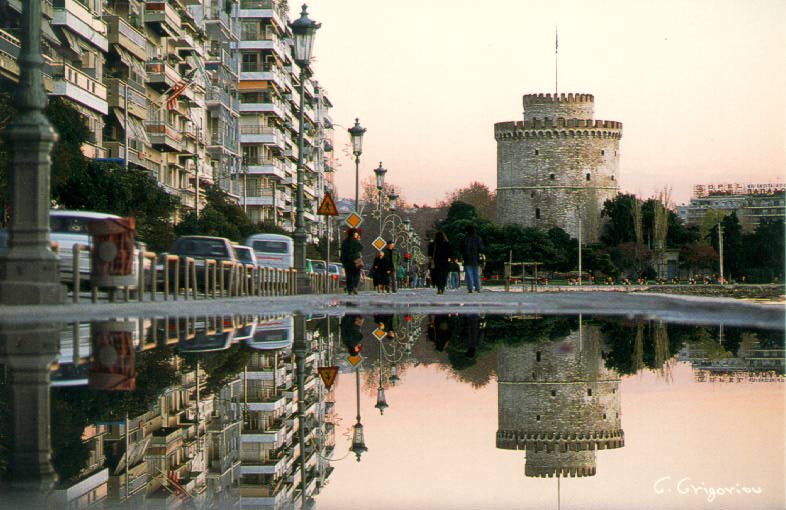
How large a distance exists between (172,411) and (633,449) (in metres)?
1.65

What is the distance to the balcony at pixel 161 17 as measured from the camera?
217 feet

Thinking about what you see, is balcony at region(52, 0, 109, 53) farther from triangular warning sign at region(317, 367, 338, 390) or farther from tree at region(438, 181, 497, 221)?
tree at region(438, 181, 497, 221)

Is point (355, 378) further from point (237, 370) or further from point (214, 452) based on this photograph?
point (214, 452)

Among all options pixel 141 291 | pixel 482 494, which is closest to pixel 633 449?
pixel 482 494

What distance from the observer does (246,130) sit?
3784 inches

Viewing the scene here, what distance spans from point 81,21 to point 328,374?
154 feet

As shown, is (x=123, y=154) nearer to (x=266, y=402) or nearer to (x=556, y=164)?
(x=266, y=402)

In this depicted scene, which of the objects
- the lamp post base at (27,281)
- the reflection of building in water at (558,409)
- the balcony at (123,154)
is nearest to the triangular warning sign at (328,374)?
the reflection of building in water at (558,409)

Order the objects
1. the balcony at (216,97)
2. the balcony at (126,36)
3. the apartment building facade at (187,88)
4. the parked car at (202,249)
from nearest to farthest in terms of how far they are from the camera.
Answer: the parked car at (202,249)
the apartment building facade at (187,88)
the balcony at (126,36)
the balcony at (216,97)

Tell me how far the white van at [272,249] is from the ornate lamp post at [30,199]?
31793mm

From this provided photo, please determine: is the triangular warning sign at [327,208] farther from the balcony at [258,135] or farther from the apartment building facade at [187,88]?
the balcony at [258,135]

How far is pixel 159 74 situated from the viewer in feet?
219

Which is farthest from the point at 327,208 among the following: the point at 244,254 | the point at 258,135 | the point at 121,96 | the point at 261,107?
the point at 261,107

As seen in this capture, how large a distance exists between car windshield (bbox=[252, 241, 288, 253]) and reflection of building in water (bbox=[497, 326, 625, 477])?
39616 millimetres
